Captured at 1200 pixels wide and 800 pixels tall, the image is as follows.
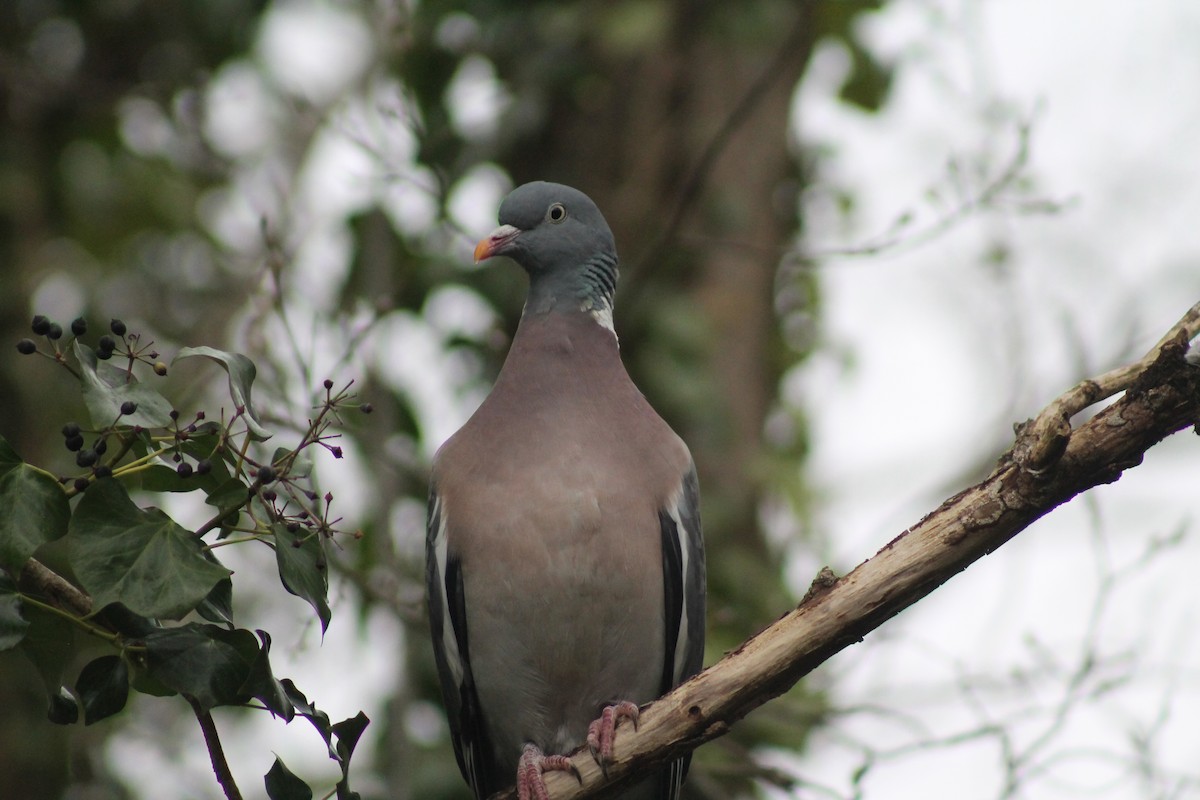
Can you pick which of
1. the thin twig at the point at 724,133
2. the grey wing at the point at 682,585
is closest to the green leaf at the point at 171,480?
the grey wing at the point at 682,585

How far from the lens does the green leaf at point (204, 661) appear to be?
7.66 ft

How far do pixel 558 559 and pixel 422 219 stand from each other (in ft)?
8.27

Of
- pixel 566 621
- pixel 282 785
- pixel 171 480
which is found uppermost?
pixel 566 621

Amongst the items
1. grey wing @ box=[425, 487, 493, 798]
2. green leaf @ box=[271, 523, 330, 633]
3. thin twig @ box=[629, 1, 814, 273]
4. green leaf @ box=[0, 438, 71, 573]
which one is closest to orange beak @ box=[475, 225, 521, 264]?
grey wing @ box=[425, 487, 493, 798]

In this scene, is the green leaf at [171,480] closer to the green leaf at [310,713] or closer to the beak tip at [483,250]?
the green leaf at [310,713]

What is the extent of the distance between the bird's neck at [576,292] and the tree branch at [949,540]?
1557 millimetres

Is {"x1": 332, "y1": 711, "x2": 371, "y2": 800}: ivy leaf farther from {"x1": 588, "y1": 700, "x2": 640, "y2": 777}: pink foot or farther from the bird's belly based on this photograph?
the bird's belly

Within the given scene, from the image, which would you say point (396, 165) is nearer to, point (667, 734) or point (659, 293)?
point (659, 293)

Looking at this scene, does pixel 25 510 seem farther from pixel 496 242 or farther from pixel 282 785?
pixel 496 242

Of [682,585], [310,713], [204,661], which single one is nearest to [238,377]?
[204,661]

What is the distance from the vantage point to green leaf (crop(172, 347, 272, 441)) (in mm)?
2418

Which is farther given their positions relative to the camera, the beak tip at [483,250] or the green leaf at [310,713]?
the beak tip at [483,250]

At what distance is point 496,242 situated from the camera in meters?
4.23

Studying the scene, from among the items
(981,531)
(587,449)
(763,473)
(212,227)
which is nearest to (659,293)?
(763,473)
